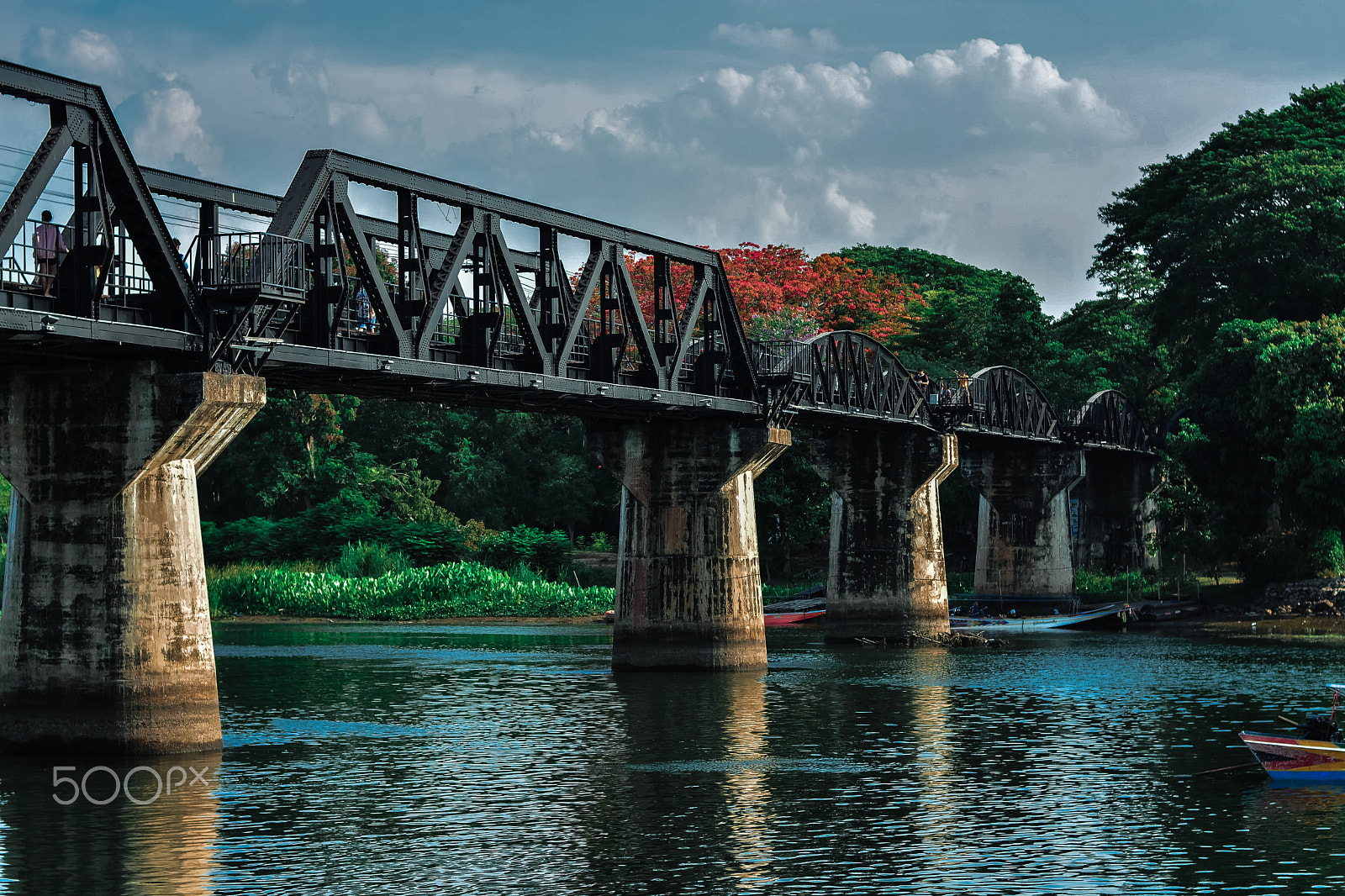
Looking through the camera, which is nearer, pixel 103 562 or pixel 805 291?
pixel 103 562

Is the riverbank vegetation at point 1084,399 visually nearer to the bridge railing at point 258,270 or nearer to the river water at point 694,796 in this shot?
the river water at point 694,796

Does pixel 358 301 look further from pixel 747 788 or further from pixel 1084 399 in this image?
pixel 1084 399

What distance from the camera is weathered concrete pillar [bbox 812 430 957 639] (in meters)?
76.4

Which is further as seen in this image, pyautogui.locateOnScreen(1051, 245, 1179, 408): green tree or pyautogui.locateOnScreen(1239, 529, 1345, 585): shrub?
pyautogui.locateOnScreen(1051, 245, 1179, 408): green tree

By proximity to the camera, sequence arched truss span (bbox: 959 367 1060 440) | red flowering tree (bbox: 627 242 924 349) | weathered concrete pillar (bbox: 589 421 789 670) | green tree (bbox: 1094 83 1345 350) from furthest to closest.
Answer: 1. red flowering tree (bbox: 627 242 924 349)
2. green tree (bbox: 1094 83 1345 350)
3. arched truss span (bbox: 959 367 1060 440)
4. weathered concrete pillar (bbox: 589 421 789 670)

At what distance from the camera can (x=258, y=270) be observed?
114 ft

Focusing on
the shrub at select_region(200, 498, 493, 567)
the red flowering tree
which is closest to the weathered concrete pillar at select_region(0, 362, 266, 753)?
the shrub at select_region(200, 498, 493, 567)

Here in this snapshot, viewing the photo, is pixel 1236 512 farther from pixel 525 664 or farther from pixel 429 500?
pixel 429 500

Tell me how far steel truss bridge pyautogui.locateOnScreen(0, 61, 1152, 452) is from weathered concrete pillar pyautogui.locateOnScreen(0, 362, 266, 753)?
904 millimetres

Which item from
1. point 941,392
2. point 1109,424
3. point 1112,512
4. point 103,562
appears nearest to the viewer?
point 103,562

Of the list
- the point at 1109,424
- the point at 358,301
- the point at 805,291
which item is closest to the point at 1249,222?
the point at 1109,424

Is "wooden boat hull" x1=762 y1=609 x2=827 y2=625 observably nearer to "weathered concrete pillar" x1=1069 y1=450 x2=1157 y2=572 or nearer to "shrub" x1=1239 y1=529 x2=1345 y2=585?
"weathered concrete pillar" x1=1069 y1=450 x2=1157 y2=572

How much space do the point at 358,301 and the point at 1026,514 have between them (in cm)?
6183

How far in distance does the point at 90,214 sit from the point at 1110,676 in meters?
40.7
